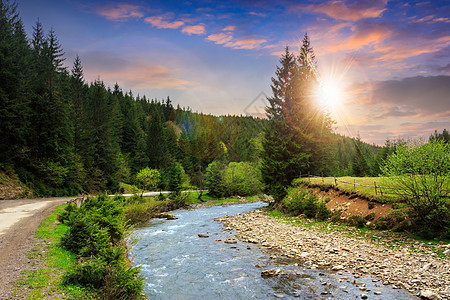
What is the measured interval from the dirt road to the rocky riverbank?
12989 millimetres

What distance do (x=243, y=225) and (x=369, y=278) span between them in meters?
15.2

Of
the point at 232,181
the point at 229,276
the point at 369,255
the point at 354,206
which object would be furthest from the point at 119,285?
the point at 232,181

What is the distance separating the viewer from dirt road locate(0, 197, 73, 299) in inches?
320

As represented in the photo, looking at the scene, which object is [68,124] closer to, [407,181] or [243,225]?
[243,225]

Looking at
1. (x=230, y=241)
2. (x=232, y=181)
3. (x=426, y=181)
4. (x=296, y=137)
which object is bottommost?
(x=230, y=241)

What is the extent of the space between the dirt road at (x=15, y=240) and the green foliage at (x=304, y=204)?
21.4m

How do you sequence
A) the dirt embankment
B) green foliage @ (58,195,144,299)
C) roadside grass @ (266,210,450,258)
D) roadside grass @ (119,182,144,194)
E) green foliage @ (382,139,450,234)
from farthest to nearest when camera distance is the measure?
roadside grass @ (119,182,144,194)
the dirt embankment
green foliage @ (382,139,450,234)
roadside grass @ (266,210,450,258)
green foliage @ (58,195,144,299)

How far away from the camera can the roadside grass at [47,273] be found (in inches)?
291

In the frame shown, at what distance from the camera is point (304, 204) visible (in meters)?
25.2

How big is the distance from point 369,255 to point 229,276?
25.3 ft

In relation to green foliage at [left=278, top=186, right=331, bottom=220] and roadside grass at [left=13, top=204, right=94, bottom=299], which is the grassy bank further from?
green foliage at [left=278, top=186, right=331, bottom=220]

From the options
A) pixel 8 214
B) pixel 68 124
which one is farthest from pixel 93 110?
pixel 8 214

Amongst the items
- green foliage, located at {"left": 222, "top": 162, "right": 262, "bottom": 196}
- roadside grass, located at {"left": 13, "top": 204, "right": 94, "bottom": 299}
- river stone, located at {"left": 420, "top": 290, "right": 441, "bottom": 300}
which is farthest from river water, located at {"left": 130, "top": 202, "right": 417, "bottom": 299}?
green foliage, located at {"left": 222, "top": 162, "right": 262, "bottom": 196}

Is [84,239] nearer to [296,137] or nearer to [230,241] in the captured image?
[230,241]
